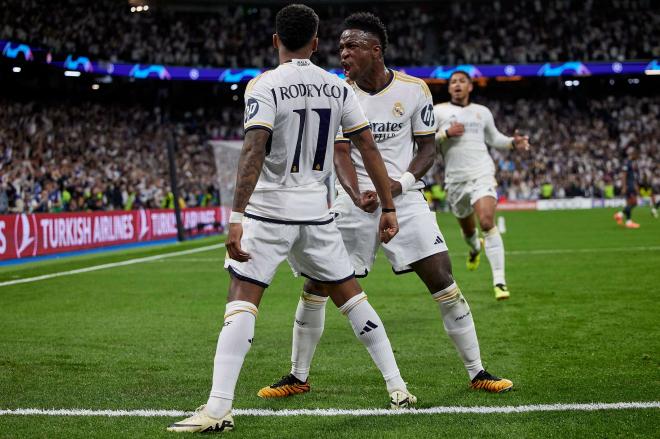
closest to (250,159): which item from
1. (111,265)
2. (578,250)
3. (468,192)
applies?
(468,192)

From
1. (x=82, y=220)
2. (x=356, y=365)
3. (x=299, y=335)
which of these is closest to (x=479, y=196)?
(x=356, y=365)

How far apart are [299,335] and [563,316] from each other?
13.2 feet

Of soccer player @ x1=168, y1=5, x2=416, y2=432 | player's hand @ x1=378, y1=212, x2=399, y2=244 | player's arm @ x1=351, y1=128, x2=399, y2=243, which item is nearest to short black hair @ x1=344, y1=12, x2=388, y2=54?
soccer player @ x1=168, y1=5, x2=416, y2=432

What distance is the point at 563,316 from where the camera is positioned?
886 centimetres

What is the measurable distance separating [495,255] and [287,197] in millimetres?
6009

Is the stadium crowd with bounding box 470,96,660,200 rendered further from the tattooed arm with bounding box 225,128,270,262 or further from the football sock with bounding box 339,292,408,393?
the tattooed arm with bounding box 225,128,270,262

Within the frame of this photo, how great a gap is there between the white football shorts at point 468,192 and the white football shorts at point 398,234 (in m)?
4.92

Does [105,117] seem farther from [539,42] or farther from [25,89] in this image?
[539,42]

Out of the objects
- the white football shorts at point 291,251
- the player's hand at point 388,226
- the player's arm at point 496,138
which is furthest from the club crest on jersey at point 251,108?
the player's arm at point 496,138

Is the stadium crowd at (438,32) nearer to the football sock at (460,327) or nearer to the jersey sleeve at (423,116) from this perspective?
the jersey sleeve at (423,116)

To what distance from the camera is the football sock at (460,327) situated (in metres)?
5.68

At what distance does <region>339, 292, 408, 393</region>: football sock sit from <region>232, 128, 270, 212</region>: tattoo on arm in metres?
0.95

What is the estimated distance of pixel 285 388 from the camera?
5.55 metres

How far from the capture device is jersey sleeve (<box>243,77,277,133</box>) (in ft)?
15.2
